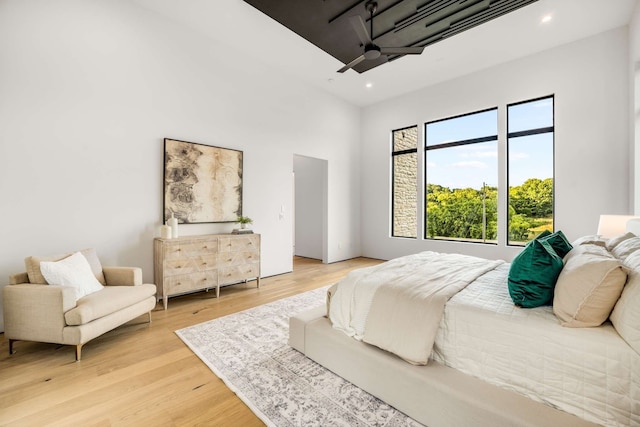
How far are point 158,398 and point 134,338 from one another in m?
1.08

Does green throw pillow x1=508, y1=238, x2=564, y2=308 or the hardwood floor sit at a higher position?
green throw pillow x1=508, y1=238, x2=564, y2=308

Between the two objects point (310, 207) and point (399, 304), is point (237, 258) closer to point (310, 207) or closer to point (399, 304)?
point (399, 304)

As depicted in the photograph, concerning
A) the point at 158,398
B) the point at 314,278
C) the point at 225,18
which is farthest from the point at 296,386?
the point at 225,18

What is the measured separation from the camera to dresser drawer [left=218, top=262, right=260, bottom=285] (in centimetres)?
386

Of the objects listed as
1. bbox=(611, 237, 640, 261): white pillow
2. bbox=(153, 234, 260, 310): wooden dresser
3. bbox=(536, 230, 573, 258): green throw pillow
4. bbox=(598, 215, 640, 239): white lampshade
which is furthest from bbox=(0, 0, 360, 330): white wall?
bbox=(598, 215, 640, 239): white lampshade

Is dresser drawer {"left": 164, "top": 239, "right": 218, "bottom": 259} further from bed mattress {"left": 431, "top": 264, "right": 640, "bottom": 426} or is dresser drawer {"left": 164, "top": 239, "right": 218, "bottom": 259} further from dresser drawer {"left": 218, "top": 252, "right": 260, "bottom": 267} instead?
bed mattress {"left": 431, "top": 264, "right": 640, "bottom": 426}

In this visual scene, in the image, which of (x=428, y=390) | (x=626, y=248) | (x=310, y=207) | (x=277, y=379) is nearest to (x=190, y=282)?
(x=277, y=379)

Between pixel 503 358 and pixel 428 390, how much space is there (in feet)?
1.38

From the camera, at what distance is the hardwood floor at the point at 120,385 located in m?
1.62

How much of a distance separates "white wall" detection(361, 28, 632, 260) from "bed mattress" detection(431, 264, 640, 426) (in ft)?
12.5

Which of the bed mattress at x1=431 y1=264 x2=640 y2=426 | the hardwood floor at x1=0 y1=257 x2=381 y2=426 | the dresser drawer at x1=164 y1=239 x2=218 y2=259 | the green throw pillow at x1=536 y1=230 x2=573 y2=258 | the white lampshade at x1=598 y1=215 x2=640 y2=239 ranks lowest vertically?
the hardwood floor at x1=0 y1=257 x2=381 y2=426

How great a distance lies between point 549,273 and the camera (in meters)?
1.54

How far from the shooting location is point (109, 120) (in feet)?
10.7

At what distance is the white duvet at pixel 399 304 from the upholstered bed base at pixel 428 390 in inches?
3.0
